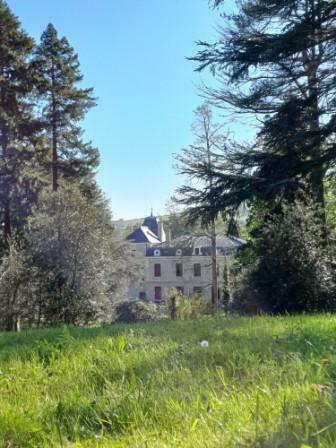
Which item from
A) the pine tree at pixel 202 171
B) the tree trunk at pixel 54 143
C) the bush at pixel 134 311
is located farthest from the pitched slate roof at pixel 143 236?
the pine tree at pixel 202 171

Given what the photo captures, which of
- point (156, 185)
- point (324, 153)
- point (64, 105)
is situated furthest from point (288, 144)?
point (64, 105)

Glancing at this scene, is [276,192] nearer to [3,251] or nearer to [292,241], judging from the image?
[292,241]

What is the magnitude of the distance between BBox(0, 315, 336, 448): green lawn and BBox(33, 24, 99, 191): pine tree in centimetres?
1624

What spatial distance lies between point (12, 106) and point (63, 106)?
8.46 ft

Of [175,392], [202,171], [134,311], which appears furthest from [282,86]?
[134,311]

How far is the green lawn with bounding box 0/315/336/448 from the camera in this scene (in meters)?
1.72

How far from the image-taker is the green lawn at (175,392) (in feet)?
5.65

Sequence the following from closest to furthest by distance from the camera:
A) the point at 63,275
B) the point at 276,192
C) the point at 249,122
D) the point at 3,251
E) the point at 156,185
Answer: the point at 276,192, the point at 249,122, the point at 63,275, the point at 3,251, the point at 156,185

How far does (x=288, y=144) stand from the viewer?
368 inches

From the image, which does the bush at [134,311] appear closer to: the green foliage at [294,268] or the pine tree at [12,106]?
the pine tree at [12,106]

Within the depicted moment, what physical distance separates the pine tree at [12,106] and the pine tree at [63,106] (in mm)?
837

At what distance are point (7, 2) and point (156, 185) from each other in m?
10.3

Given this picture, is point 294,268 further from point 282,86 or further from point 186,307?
point 186,307

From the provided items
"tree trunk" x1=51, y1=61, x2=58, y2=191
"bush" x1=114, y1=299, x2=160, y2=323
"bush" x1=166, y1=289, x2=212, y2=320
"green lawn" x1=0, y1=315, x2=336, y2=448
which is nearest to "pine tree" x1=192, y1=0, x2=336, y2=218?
"green lawn" x1=0, y1=315, x2=336, y2=448
